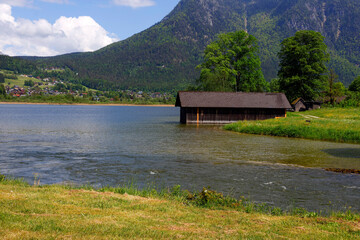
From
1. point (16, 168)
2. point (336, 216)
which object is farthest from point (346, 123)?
point (16, 168)

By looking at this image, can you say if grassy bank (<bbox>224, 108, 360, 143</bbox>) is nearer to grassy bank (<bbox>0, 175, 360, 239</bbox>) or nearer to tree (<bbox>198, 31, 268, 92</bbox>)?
grassy bank (<bbox>0, 175, 360, 239</bbox>)

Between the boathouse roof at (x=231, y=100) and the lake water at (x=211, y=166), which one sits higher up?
the boathouse roof at (x=231, y=100)

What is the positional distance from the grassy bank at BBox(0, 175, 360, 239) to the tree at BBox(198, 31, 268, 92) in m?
62.4

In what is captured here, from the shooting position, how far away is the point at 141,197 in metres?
12.7

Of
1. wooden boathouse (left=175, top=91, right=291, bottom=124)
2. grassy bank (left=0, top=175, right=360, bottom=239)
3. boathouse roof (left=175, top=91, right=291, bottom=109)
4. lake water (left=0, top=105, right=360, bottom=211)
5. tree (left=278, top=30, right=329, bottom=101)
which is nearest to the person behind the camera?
→ grassy bank (left=0, top=175, right=360, bottom=239)

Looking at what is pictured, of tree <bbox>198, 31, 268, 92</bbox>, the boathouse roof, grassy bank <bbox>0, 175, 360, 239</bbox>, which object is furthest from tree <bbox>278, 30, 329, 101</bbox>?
grassy bank <bbox>0, 175, 360, 239</bbox>

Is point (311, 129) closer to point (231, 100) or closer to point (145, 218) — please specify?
point (231, 100)

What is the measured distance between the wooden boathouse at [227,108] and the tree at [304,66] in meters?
14.7

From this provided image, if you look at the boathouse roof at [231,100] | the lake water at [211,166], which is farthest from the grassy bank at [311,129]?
the boathouse roof at [231,100]

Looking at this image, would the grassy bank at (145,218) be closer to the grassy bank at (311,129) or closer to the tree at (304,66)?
the grassy bank at (311,129)

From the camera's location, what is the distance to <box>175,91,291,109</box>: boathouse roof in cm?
5720

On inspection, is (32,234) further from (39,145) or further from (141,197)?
(39,145)

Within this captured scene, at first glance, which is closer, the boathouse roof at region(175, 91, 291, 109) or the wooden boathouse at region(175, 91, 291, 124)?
the boathouse roof at region(175, 91, 291, 109)

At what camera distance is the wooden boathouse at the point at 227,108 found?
57.6 m
